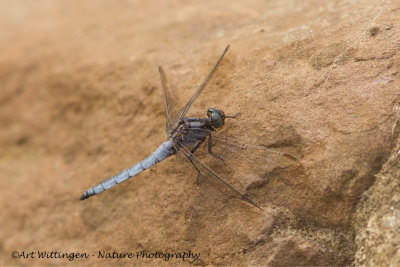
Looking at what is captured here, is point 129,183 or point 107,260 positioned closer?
point 107,260

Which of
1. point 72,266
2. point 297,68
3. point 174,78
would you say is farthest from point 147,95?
point 72,266

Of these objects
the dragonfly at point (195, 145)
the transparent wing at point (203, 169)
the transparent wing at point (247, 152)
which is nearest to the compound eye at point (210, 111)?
the dragonfly at point (195, 145)

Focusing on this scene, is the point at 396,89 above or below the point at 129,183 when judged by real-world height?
above

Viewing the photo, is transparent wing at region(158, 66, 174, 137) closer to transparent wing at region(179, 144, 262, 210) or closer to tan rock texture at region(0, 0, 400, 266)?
tan rock texture at region(0, 0, 400, 266)

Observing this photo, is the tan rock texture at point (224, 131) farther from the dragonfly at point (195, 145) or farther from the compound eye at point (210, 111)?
the compound eye at point (210, 111)

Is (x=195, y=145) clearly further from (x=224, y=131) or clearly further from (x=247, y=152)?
(x=247, y=152)

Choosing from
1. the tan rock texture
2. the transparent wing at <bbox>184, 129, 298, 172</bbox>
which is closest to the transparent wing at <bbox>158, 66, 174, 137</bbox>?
the tan rock texture

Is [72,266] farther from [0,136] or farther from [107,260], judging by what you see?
[0,136]
